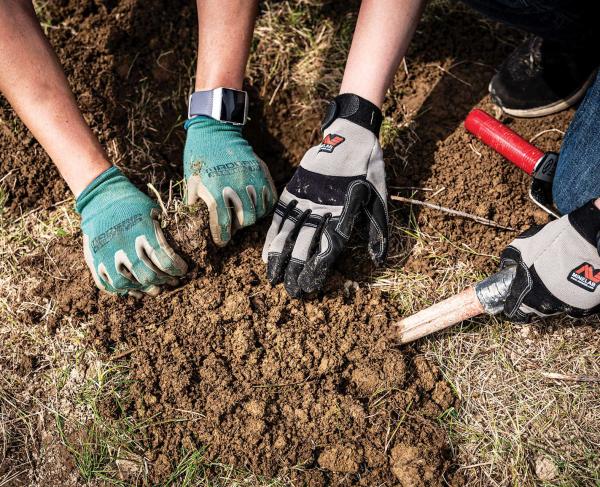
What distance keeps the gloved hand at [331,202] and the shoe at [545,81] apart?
717mm

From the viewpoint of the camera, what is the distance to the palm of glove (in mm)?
2010

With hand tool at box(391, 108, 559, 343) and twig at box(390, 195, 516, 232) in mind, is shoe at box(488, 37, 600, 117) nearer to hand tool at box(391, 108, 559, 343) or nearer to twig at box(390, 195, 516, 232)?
hand tool at box(391, 108, 559, 343)

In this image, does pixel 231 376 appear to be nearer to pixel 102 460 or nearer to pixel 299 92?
pixel 102 460

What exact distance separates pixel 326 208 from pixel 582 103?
1.15 m

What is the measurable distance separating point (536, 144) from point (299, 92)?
118 cm

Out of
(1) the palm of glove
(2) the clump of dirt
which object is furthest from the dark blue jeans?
(2) the clump of dirt

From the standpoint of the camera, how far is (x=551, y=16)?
215 cm

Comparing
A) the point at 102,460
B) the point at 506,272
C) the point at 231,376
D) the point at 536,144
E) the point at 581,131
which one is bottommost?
the point at 102,460

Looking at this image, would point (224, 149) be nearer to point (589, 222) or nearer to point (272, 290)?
point (272, 290)

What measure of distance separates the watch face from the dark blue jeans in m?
1.08

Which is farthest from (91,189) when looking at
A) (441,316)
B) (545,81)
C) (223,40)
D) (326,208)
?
(545,81)

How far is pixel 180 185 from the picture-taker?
7.80 ft

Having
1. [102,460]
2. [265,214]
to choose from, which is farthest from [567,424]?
[102,460]

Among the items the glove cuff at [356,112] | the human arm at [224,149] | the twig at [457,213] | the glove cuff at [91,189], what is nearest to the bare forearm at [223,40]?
the human arm at [224,149]
